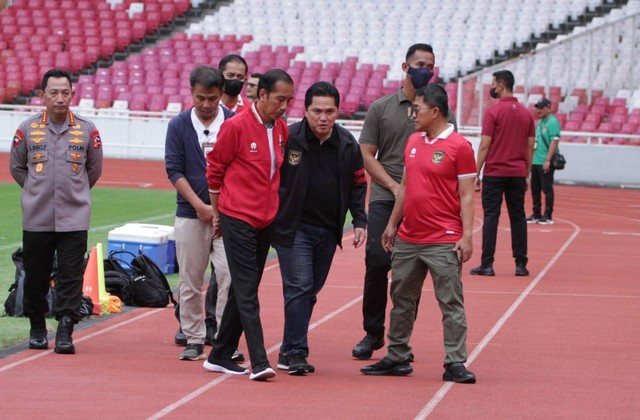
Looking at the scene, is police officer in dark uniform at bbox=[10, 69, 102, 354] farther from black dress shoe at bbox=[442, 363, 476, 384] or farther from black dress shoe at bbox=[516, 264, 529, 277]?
black dress shoe at bbox=[516, 264, 529, 277]

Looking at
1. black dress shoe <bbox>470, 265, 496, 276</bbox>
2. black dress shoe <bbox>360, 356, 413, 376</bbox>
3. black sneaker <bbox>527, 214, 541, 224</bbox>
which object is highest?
black dress shoe <bbox>360, 356, 413, 376</bbox>

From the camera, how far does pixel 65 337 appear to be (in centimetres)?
884

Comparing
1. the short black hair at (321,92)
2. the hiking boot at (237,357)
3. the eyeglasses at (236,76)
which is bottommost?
the hiking boot at (237,357)

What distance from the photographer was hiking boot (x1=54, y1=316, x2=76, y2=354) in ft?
28.9

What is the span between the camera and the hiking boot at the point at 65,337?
880 cm

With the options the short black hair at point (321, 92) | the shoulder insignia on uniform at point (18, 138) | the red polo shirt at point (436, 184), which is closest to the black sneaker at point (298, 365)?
the red polo shirt at point (436, 184)

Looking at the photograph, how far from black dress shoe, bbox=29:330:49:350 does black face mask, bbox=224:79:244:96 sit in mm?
2051

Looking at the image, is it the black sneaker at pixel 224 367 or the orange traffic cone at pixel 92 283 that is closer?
the black sneaker at pixel 224 367

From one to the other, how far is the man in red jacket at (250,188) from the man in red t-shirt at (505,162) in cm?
632

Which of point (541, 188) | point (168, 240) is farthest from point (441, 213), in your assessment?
point (541, 188)

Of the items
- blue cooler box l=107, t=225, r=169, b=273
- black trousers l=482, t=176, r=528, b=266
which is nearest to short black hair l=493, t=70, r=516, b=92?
black trousers l=482, t=176, r=528, b=266

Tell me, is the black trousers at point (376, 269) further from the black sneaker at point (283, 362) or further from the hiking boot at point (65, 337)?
the hiking boot at point (65, 337)

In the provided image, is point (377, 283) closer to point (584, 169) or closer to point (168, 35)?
point (584, 169)

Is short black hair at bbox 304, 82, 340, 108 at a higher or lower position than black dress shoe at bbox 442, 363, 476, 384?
higher
